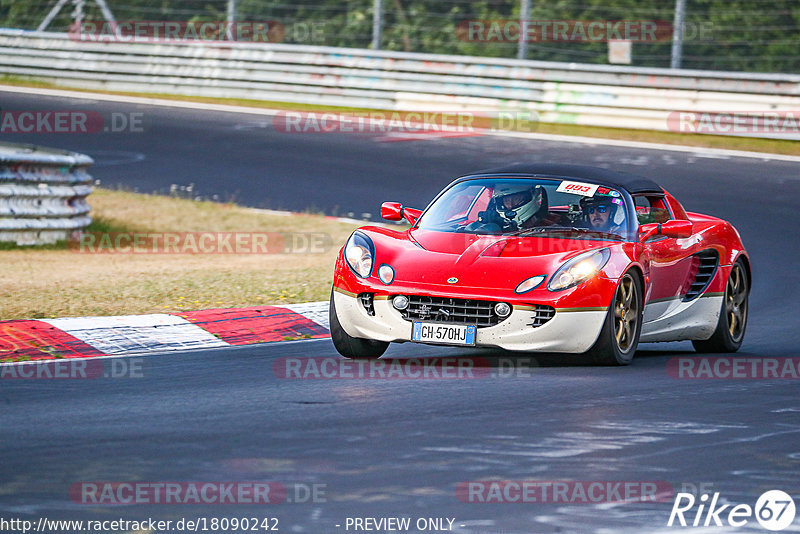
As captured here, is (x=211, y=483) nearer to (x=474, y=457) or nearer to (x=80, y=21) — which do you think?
(x=474, y=457)

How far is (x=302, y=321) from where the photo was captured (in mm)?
10383

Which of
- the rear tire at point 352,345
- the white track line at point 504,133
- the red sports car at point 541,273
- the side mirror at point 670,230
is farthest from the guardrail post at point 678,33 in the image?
the rear tire at point 352,345

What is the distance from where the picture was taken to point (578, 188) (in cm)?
936

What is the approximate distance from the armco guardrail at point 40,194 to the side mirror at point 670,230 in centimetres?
740

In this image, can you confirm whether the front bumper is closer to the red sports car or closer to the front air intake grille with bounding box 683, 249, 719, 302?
the red sports car

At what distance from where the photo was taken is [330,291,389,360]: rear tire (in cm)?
873

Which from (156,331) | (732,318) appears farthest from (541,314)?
(156,331)

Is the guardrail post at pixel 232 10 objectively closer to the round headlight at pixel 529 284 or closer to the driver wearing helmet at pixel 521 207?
the driver wearing helmet at pixel 521 207

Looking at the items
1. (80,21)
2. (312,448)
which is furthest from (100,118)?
(312,448)

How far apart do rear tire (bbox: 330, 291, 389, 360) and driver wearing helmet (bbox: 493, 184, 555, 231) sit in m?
1.15

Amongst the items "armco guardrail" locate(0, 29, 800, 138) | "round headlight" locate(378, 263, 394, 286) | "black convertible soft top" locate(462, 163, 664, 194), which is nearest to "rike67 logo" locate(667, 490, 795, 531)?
"round headlight" locate(378, 263, 394, 286)

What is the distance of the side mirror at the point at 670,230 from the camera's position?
917 cm

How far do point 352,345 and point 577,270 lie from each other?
4.89 feet

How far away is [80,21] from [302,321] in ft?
62.4
